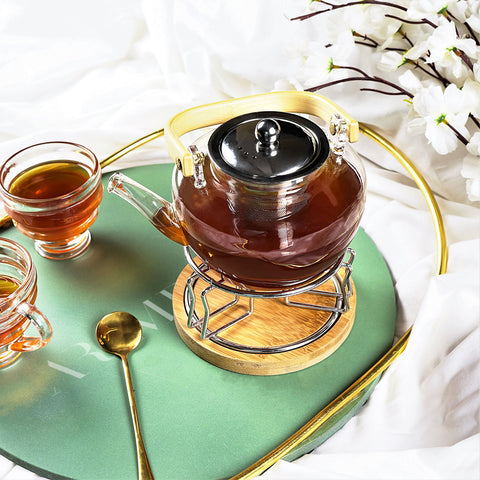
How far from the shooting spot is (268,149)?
726 mm

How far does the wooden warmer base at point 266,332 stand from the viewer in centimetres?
85

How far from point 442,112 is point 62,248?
637mm

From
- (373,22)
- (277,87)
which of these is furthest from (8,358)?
(373,22)

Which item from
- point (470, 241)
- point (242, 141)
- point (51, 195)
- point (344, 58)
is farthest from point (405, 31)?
point (51, 195)

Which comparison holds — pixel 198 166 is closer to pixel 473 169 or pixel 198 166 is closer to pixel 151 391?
pixel 151 391

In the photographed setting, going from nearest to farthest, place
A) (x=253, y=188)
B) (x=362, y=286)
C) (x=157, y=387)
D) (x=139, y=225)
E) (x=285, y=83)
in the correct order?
1. (x=253, y=188)
2. (x=157, y=387)
3. (x=362, y=286)
4. (x=139, y=225)
5. (x=285, y=83)

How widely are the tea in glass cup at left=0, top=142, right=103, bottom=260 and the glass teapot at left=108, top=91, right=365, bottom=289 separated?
5.8 inches

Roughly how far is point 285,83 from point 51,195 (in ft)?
1.64

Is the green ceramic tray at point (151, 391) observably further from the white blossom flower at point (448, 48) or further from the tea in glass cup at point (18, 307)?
the white blossom flower at point (448, 48)

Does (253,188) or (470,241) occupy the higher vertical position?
(253,188)

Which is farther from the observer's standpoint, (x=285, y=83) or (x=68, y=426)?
(x=285, y=83)

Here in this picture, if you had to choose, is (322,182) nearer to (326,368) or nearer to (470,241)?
(326,368)

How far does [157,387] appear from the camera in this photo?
0.84 meters

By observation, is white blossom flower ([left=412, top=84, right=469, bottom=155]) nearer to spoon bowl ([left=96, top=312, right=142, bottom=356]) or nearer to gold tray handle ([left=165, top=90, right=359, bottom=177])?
gold tray handle ([left=165, top=90, right=359, bottom=177])
